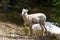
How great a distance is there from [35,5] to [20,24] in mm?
4595

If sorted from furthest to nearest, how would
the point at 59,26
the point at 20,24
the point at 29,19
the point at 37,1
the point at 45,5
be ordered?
the point at 37,1, the point at 45,5, the point at 20,24, the point at 59,26, the point at 29,19

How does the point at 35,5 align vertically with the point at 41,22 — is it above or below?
above

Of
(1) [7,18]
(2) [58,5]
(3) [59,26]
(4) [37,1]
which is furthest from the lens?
(4) [37,1]

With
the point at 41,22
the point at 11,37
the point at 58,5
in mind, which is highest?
the point at 58,5

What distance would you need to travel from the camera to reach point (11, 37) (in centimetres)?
877

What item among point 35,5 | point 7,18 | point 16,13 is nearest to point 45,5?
point 35,5

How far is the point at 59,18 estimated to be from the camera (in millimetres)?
9148

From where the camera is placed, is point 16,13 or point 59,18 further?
point 16,13

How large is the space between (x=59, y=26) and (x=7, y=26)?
7.95 feet

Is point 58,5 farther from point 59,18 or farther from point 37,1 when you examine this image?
point 37,1

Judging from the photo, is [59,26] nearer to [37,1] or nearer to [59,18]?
[59,18]

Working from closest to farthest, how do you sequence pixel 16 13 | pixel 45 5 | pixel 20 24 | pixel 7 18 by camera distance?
pixel 20 24 → pixel 7 18 → pixel 16 13 → pixel 45 5

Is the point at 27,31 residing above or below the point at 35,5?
below

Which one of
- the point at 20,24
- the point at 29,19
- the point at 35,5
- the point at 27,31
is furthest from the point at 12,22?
the point at 35,5
